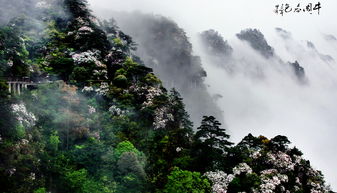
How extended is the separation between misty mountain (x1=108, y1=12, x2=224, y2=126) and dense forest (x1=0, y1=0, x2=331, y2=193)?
52993mm

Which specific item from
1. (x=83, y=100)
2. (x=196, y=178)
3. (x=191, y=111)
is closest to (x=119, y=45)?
(x=83, y=100)

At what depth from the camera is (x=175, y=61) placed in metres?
126

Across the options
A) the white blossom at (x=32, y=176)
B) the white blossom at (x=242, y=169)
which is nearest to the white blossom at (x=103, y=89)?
the white blossom at (x=32, y=176)

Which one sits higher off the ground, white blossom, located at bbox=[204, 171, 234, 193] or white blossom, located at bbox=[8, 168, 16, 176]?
white blossom, located at bbox=[8, 168, 16, 176]

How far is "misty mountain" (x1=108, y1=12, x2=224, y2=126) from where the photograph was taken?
12150 centimetres

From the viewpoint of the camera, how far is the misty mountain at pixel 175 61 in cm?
12150

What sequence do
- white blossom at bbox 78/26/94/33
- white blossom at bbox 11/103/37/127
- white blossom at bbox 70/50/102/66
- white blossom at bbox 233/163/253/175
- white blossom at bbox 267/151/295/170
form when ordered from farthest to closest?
white blossom at bbox 78/26/94/33, white blossom at bbox 70/50/102/66, white blossom at bbox 267/151/295/170, white blossom at bbox 233/163/253/175, white blossom at bbox 11/103/37/127

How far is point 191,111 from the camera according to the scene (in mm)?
117000

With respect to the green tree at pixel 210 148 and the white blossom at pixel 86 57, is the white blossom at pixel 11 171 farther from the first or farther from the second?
the white blossom at pixel 86 57

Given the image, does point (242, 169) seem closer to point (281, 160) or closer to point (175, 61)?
point (281, 160)

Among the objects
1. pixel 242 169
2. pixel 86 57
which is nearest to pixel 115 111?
pixel 86 57

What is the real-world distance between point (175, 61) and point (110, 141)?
82.6 meters

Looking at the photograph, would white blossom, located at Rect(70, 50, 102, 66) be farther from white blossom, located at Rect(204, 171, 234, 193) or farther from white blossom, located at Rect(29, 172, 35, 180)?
white blossom, located at Rect(204, 171, 234, 193)

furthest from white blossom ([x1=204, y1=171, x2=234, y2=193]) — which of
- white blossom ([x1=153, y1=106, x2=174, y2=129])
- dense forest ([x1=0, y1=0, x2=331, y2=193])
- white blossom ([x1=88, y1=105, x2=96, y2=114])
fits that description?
white blossom ([x1=88, y1=105, x2=96, y2=114])
